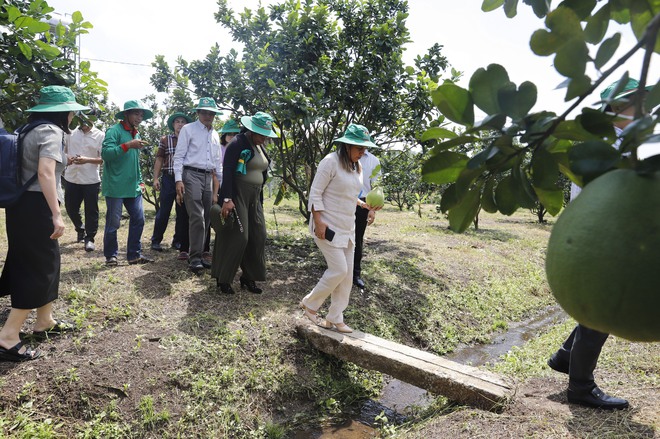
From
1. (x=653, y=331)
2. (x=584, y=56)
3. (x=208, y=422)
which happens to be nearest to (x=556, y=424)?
(x=208, y=422)

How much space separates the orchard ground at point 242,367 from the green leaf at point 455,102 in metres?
2.56

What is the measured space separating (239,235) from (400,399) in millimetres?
2035

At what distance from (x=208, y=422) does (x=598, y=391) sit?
2.54 metres

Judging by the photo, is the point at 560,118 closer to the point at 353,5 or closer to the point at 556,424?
the point at 556,424

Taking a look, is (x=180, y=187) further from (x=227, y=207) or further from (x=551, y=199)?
(x=551, y=199)

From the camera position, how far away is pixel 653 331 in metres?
0.70

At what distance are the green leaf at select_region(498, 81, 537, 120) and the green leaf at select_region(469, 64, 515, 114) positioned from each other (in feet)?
0.04

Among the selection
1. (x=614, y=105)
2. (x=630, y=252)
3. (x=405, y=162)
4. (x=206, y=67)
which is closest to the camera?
(x=630, y=252)

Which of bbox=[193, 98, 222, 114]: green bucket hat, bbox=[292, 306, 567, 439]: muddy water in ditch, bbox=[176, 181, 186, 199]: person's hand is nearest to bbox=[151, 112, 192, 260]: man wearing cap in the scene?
bbox=[176, 181, 186, 199]: person's hand

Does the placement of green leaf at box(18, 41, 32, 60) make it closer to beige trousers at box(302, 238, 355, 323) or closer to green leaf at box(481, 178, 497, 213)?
beige trousers at box(302, 238, 355, 323)

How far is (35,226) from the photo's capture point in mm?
3197

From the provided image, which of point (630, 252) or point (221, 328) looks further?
point (221, 328)

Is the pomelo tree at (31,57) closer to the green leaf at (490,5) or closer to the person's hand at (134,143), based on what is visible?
the person's hand at (134,143)

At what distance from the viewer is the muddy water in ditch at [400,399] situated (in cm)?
356
